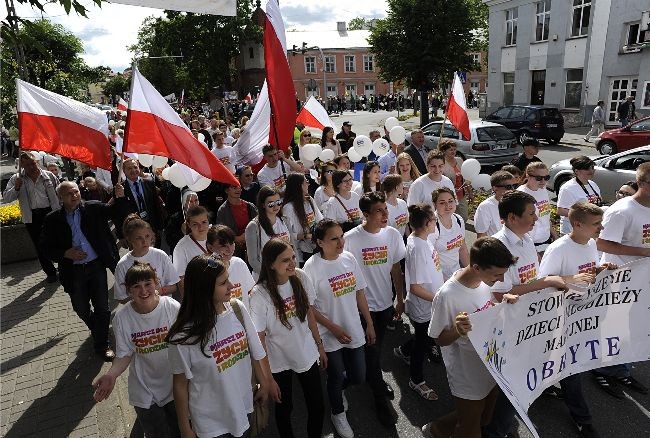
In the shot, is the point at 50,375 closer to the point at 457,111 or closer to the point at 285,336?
the point at 285,336

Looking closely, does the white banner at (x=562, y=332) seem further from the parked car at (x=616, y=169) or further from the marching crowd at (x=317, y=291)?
the parked car at (x=616, y=169)

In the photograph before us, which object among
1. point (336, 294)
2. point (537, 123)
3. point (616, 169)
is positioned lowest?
point (537, 123)

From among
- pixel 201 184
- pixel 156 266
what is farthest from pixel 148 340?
pixel 201 184

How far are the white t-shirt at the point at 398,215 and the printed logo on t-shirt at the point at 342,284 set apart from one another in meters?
1.85

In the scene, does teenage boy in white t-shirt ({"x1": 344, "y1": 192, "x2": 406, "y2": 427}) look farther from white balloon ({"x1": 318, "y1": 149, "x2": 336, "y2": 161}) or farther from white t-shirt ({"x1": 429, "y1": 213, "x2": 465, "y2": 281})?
white balloon ({"x1": 318, "y1": 149, "x2": 336, "y2": 161})

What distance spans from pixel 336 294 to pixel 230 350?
102cm

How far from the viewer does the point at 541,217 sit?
16.8ft

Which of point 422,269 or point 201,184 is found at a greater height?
point 201,184

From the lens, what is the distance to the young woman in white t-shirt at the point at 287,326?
3000 mm

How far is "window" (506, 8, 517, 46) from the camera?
28828mm

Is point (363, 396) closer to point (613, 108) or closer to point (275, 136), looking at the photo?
point (275, 136)

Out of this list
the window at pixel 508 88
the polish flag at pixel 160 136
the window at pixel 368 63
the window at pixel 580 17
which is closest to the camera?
the polish flag at pixel 160 136

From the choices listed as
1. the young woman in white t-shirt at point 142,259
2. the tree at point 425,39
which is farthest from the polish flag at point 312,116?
the tree at point 425,39

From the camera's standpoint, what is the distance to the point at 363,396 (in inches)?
160
